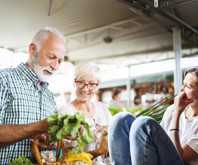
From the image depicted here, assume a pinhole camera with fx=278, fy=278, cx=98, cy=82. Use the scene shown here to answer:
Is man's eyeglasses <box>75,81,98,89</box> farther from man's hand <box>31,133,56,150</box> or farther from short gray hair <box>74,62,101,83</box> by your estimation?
man's hand <box>31,133,56,150</box>

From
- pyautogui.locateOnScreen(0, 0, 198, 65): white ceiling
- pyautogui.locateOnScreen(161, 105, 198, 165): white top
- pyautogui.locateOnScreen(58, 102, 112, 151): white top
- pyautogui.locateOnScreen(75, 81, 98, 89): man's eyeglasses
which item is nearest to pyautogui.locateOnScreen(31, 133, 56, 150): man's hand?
pyautogui.locateOnScreen(58, 102, 112, 151): white top

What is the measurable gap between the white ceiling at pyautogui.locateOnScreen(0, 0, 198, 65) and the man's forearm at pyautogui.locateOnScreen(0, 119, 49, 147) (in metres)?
2.97

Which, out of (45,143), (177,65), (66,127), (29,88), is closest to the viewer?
(66,127)

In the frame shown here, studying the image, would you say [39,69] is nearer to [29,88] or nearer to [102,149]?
[29,88]

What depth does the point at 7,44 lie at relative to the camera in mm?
5527

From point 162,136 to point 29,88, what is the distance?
2.83 ft

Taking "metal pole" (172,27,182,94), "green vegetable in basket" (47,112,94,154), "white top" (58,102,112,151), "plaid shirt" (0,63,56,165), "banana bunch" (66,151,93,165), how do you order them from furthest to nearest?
"metal pole" (172,27,182,94) → "white top" (58,102,112,151) → "plaid shirt" (0,63,56,165) → "banana bunch" (66,151,93,165) → "green vegetable in basket" (47,112,94,154)

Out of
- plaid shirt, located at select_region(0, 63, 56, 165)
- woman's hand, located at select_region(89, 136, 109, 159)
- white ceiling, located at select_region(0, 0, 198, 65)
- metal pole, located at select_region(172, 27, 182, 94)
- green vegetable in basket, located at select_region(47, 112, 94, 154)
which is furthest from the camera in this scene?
metal pole, located at select_region(172, 27, 182, 94)

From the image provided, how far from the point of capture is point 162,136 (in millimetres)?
1526

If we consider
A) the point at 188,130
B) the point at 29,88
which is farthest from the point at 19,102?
the point at 188,130

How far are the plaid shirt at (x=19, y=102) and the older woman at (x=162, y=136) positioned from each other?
50 centimetres

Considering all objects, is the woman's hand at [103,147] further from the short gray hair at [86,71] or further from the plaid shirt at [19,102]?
the short gray hair at [86,71]

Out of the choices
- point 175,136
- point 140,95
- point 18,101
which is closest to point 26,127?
point 18,101

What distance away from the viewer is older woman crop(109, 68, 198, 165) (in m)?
1.52
